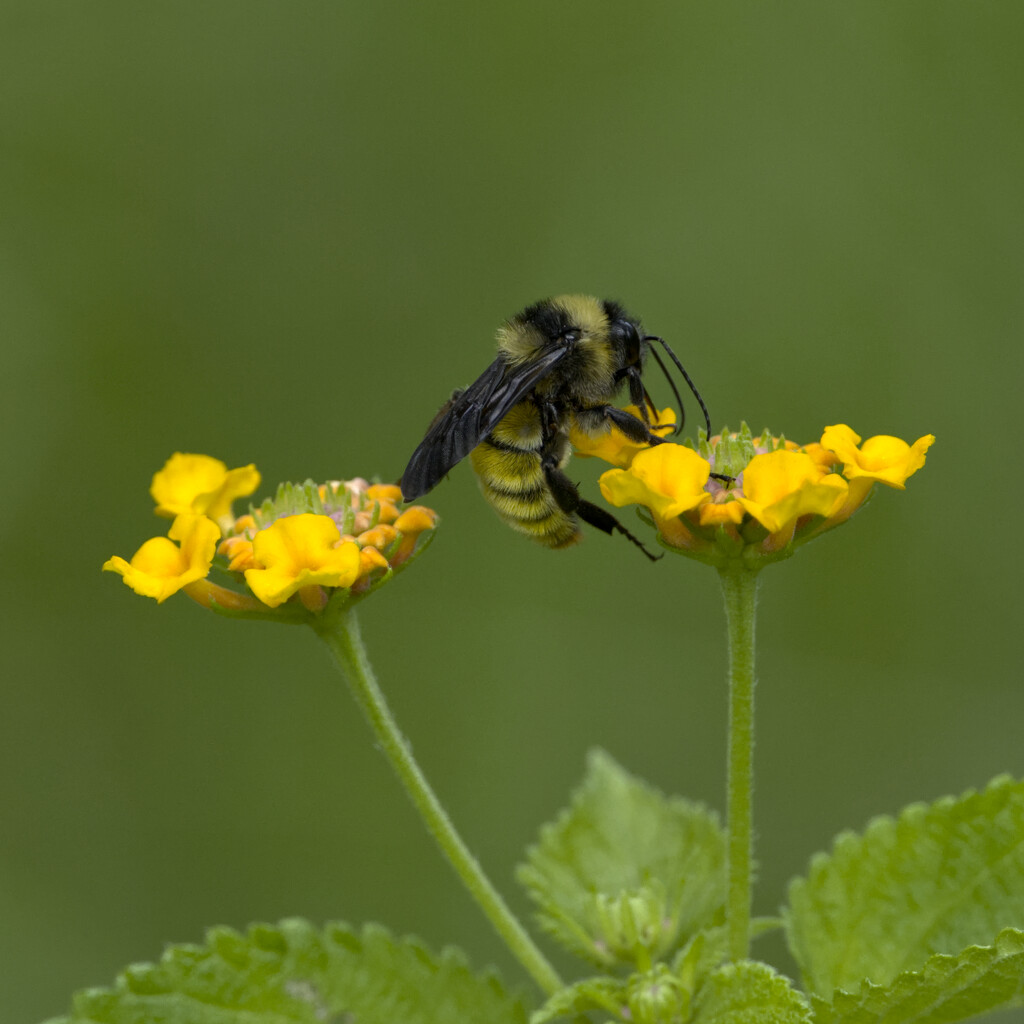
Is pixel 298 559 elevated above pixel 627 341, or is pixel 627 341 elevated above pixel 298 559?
pixel 627 341

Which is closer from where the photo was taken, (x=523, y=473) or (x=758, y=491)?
(x=758, y=491)

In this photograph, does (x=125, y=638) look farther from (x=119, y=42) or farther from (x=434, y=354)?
(x=119, y=42)

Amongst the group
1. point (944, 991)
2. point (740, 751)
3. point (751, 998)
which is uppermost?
point (740, 751)

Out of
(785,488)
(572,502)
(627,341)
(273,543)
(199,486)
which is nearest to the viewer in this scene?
(785,488)

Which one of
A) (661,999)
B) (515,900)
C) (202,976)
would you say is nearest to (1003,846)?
(661,999)

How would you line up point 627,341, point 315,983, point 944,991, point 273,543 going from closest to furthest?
point 944,991 → point 273,543 → point 315,983 → point 627,341

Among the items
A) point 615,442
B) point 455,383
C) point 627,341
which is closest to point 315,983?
point 615,442

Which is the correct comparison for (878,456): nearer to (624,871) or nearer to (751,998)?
(751,998)
